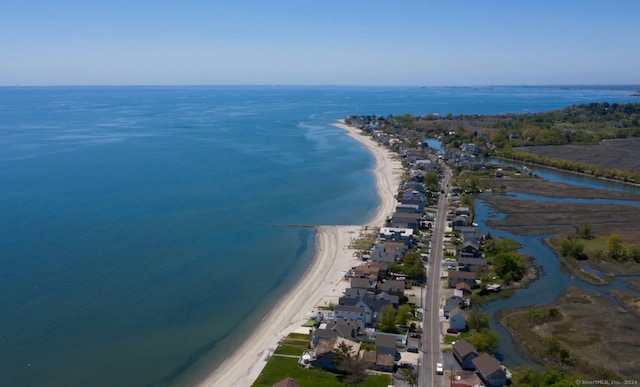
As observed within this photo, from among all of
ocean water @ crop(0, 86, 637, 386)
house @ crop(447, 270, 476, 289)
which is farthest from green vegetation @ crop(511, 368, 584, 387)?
ocean water @ crop(0, 86, 637, 386)

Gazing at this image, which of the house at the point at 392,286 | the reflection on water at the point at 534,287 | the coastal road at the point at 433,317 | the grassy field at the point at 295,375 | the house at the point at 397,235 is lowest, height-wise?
the reflection on water at the point at 534,287

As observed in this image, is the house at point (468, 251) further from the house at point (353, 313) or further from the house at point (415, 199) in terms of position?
the house at point (353, 313)

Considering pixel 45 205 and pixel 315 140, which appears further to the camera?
pixel 315 140

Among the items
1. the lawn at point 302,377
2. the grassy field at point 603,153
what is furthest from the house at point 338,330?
the grassy field at point 603,153

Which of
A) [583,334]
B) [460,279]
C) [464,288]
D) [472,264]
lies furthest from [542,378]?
[472,264]

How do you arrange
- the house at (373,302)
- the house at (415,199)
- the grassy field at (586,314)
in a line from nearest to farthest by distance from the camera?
the grassy field at (586,314), the house at (373,302), the house at (415,199)

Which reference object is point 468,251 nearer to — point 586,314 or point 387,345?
point 586,314

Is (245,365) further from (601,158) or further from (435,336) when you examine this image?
(601,158)

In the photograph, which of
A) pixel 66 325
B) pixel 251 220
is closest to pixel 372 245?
pixel 251 220
